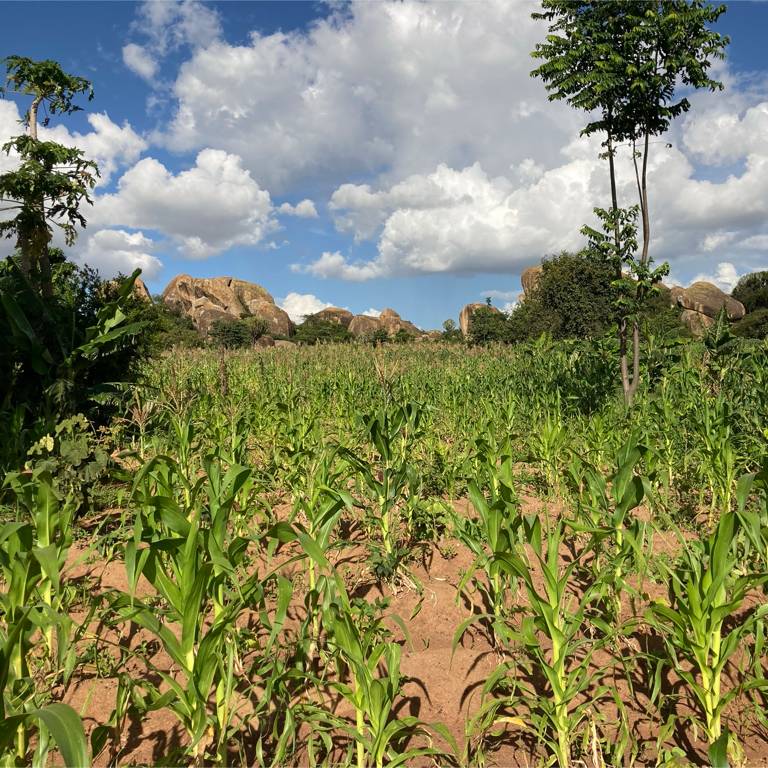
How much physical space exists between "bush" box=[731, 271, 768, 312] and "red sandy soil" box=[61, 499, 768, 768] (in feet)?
199

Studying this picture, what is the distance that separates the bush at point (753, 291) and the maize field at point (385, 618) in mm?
58919

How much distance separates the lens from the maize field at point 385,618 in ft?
7.11

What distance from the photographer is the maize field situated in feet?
7.11

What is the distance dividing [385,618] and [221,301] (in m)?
107

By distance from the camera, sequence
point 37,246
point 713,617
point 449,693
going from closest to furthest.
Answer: point 713,617 → point 449,693 → point 37,246

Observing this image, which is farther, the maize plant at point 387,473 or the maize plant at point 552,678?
the maize plant at point 387,473

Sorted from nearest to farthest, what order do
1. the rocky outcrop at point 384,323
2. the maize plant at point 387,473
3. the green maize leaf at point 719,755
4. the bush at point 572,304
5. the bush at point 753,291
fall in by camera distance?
the green maize leaf at point 719,755 < the maize plant at point 387,473 < the bush at point 572,304 < the bush at point 753,291 < the rocky outcrop at point 384,323

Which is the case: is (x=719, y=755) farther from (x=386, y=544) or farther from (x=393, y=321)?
(x=393, y=321)

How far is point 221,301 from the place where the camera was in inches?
4070

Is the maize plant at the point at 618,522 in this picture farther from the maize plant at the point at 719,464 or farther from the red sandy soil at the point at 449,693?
the maize plant at the point at 719,464

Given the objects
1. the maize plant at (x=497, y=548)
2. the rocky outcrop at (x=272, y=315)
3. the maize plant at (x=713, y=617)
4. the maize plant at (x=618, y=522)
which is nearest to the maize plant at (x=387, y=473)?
the maize plant at (x=497, y=548)

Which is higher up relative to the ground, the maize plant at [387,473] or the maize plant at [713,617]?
the maize plant at [387,473]

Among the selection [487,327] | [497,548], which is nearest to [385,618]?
[497,548]

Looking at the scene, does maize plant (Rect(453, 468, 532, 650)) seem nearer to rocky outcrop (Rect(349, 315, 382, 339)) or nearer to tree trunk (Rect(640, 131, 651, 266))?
tree trunk (Rect(640, 131, 651, 266))
